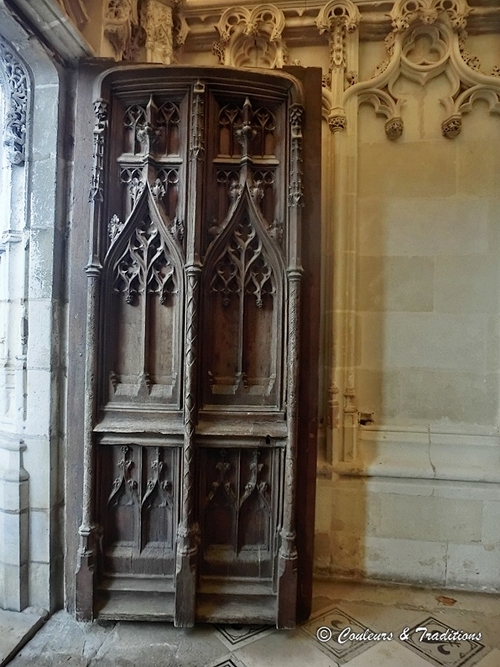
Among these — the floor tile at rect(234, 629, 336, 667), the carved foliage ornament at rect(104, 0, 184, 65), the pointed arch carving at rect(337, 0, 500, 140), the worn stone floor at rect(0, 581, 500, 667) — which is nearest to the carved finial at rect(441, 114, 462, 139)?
the pointed arch carving at rect(337, 0, 500, 140)

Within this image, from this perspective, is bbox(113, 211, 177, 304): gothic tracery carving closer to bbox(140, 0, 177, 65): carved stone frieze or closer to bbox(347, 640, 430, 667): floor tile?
bbox(140, 0, 177, 65): carved stone frieze

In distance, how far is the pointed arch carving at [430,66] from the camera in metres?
2.21

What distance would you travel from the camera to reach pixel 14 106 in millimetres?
1885

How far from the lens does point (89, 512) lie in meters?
1.84

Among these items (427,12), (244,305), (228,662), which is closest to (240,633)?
(228,662)

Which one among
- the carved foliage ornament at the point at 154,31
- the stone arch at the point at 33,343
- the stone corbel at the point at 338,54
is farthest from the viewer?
the stone corbel at the point at 338,54

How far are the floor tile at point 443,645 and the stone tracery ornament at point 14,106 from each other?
10.0 feet

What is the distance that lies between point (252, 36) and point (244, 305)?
176 cm

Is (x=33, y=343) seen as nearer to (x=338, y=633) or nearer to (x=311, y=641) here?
(x=311, y=641)

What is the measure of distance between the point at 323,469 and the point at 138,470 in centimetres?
107

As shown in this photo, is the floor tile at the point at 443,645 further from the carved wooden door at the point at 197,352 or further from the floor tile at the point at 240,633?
the floor tile at the point at 240,633

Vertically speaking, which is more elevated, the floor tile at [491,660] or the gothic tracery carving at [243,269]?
the gothic tracery carving at [243,269]

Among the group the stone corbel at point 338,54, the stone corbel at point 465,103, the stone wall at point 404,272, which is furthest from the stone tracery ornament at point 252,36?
the stone corbel at point 465,103

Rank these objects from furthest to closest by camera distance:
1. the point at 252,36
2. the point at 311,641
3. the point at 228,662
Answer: the point at 252,36
the point at 311,641
the point at 228,662
